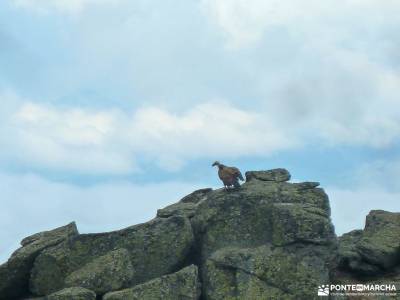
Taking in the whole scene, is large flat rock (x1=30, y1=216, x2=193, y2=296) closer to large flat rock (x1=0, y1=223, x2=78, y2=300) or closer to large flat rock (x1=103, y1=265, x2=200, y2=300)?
large flat rock (x1=0, y1=223, x2=78, y2=300)

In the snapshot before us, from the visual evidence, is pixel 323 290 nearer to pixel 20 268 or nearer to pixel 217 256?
pixel 217 256

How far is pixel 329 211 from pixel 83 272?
52.9 ft

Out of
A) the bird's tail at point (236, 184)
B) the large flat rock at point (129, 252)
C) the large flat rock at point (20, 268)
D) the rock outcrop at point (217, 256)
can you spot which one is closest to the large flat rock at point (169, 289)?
the rock outcrop at point (217, 256)

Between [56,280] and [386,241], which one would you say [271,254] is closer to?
[386,241]

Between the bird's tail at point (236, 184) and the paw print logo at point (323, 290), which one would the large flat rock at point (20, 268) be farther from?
the paw print logo at point (323, 290)

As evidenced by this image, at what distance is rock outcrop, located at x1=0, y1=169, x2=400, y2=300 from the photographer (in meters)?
38.2

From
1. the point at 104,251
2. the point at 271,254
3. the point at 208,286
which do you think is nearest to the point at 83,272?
the point at 104,251

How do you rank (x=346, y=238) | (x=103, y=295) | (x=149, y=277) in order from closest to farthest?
(x=103, y=295)
(x=149, y=277)
(x=346, y=238)

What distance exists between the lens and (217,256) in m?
39.3

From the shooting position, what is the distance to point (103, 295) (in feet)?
125

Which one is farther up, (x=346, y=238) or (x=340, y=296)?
(x=346, y=238)

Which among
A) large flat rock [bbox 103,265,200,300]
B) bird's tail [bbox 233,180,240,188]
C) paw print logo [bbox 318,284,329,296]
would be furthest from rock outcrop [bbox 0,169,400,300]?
bird's tail [bbox 233,180,240,188]

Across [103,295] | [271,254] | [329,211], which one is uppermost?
[329,211]

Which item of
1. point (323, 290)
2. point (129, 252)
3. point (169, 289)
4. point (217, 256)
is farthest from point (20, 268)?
point (323, 290)
